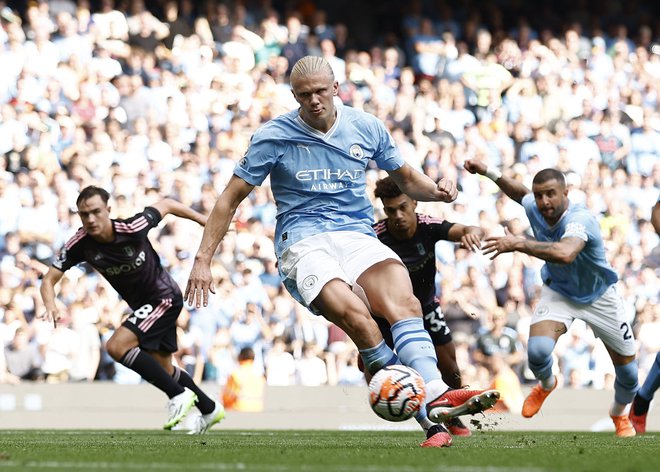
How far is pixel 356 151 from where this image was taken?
27.7 feet

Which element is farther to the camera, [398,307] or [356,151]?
[356,151]

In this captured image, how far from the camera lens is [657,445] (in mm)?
9344

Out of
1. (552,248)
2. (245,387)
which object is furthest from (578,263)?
(245,387)

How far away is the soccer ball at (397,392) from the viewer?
7414 mm

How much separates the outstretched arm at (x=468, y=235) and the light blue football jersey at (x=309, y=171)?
31.4 inches

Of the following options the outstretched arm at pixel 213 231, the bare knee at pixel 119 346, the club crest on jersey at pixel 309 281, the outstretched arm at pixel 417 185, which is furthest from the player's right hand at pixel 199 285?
the bare knee at pixel 119 346

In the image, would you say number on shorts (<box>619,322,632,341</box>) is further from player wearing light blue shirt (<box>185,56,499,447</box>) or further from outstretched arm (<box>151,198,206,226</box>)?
outstretched arm (<box>151,198,206,226</box>)

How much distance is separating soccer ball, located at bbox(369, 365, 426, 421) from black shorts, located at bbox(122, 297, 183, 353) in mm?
5129

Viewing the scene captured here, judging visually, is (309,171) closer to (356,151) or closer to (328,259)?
(356,151)

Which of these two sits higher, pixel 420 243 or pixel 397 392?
pixel 420 243

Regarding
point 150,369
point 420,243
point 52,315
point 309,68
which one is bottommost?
point 150,369

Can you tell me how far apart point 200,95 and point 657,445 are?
40.7 feet

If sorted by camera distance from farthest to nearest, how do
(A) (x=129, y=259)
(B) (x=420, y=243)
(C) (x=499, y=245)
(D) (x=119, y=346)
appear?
(A) (x=129, y=259)
(D) (x=119, y=346)
(B) (x=420, y=243)
(C) (x=499, y=245)

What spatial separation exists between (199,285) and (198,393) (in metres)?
4.84
